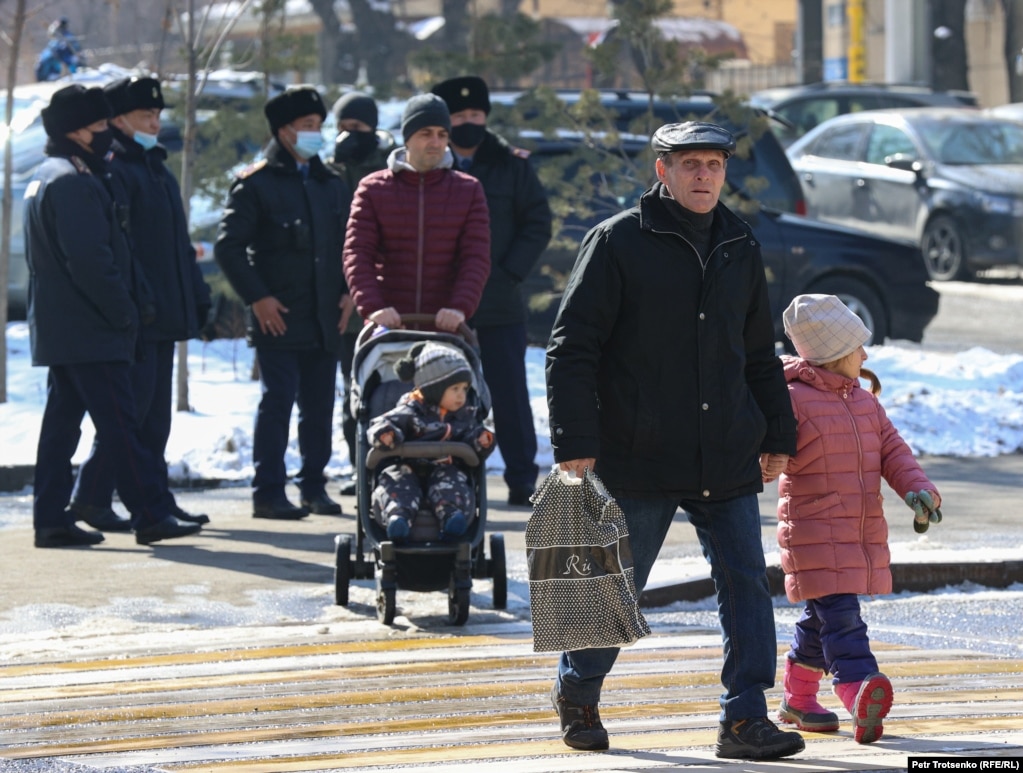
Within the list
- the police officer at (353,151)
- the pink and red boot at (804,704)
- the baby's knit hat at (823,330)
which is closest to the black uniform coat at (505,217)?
the police officer at (353,151)

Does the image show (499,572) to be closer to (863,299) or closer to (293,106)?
(293,106)

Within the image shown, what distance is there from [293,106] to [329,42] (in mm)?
28001

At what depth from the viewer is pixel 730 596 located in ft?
18.8

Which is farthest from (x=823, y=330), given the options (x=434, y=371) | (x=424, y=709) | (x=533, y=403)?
(x=533, y=403)

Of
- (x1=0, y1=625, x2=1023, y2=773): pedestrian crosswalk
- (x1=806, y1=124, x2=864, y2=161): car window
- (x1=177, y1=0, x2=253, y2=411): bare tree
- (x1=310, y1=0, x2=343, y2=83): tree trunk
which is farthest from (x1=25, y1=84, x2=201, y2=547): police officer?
(x1=310, y1=0, x2=343, y2=83): tree trunk

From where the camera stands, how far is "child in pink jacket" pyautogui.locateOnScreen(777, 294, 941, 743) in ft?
19.4

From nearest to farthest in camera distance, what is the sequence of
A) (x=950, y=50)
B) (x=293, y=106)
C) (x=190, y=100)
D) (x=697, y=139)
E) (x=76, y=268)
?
(x=697, y=139) < (x=76, y=268) < (x=293, y=106) < (x=190, y=100) < (x=950, y=50)

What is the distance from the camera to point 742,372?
573 centimetres

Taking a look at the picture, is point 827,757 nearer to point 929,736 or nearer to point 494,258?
point 929,736

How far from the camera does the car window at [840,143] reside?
23.2 m

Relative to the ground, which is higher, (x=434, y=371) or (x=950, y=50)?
(x=950, y=50)

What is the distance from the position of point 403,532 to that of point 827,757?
2.54m

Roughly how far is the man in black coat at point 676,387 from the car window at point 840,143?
17.9 m

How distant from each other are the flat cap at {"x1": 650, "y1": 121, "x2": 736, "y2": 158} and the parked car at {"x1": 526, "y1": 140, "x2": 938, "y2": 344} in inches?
354
